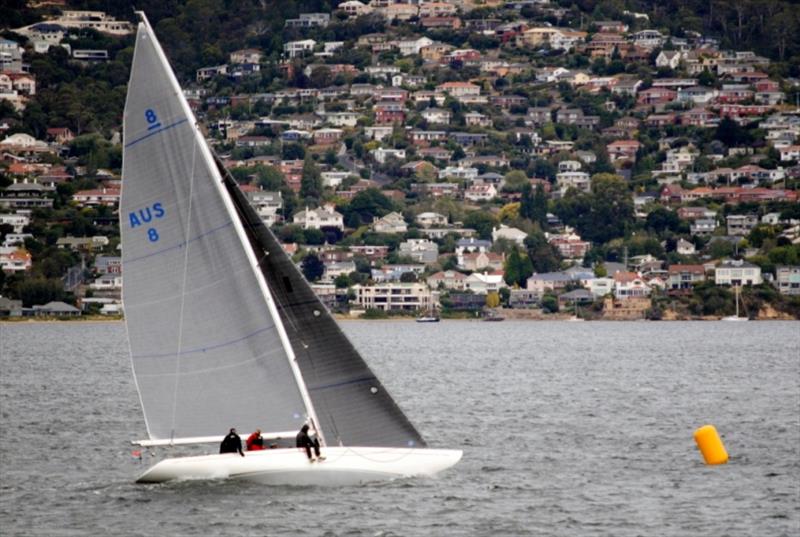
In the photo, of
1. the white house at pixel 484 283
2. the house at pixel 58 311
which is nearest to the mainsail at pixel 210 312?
the house at pixel 58 311

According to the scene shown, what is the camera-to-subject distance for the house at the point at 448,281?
18862cm

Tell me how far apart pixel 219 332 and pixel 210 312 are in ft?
1.31

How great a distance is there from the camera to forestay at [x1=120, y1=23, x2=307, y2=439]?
34188mm

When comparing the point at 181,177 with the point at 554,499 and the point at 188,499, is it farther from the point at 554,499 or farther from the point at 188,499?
the point at 554,499

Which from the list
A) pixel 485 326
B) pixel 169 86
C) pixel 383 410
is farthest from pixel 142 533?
pixel 485 326

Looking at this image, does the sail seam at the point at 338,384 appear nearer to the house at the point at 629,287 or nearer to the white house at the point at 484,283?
the house at the point at 629,287

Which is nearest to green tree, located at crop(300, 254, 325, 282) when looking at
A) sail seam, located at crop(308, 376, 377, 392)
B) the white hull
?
the white hull

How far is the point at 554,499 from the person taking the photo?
123 feet

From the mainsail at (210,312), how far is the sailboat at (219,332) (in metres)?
0.02

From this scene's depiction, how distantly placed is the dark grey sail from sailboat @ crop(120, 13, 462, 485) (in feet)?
0.06

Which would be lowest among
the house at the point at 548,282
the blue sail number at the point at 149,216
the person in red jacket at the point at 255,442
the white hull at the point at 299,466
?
the house at the point at 548,282

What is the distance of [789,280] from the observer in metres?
182

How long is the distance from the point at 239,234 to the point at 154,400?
3298 millimetres

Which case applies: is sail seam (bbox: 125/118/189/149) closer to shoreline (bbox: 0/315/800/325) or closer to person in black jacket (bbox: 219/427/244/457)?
person in black jacket (bbox: 219/427/244/457)
